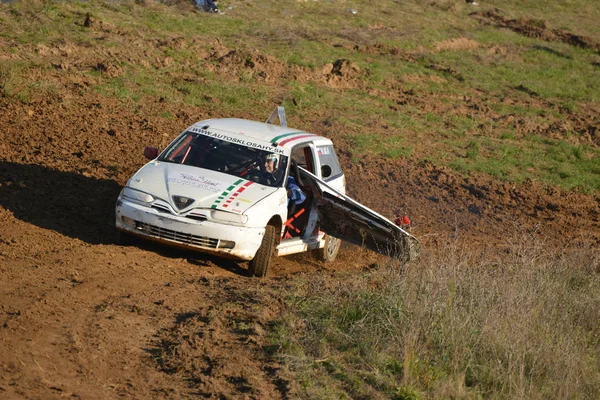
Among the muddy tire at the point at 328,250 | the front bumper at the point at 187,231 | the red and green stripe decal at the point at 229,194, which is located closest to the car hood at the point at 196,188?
the red and green stripe decal at the point at 229,194

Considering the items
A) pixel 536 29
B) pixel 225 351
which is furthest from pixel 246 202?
pixel 536 29

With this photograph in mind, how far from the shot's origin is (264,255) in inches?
379

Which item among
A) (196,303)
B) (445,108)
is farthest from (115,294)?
(445,108)

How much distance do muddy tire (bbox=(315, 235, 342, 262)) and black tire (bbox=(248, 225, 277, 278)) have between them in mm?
1847

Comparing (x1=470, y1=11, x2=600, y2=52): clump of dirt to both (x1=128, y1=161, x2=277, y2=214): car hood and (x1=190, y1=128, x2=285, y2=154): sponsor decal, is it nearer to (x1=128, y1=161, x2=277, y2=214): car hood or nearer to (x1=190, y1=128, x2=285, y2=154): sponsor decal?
(x1=190, y1=128, x2=285, y2=154): sponsor decal

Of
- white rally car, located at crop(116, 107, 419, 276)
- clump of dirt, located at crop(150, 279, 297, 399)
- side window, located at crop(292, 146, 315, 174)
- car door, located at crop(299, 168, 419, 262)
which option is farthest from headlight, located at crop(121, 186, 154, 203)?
side window, located at crop(292, 146, 315, 174)

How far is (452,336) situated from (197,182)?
3638 mm

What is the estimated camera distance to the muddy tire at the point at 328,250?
11523 millimetres

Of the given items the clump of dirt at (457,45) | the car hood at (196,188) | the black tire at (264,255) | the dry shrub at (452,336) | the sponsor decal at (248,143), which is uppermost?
the clump of dirt at (457,45)

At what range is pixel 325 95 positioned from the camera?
64.1 feet

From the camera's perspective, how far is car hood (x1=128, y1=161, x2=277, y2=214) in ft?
30.5

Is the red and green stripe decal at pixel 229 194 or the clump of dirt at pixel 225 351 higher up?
the red and green stripe decal at pixel 229 194

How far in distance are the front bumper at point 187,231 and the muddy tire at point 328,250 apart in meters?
2.33

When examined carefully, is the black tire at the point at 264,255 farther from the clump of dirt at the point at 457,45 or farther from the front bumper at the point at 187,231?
the clump of dirt at the point at 457,45
